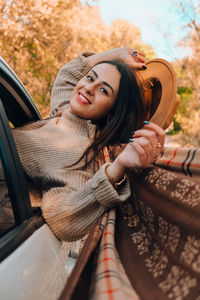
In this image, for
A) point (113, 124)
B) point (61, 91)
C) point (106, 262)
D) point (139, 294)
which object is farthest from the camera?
point (61, 91)

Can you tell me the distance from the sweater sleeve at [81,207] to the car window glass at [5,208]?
28cm

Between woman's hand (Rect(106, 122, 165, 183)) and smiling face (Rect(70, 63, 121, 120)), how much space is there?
0.63 meters

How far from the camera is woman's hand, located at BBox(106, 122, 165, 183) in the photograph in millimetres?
1335

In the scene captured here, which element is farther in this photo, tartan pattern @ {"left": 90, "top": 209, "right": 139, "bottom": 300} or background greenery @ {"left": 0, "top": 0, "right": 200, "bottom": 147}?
background greenery @ {"left": 0, "top": 0, "right": 200, "bottom": 147}

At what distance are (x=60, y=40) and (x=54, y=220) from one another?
1160 centimetres

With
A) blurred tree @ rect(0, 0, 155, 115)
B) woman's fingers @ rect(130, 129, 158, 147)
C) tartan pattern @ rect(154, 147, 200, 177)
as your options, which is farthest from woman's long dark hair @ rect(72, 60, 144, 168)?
blurred tree @ rect(0, 0, 155, 115)

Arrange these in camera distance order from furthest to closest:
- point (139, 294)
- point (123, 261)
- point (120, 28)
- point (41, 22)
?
point (120, 28) < point (41, 22) < point (123, 261) < point (139, 294)

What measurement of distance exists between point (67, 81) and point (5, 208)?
162 centimetres

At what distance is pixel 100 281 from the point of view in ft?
3.21

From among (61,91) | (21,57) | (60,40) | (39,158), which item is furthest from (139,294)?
(60,40)

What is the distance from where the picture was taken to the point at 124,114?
2008 millimetres

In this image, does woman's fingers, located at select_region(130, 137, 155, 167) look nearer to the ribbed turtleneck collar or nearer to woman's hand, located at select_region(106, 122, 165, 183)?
woman's hand, located at select_region(106, 122, 165, 183)

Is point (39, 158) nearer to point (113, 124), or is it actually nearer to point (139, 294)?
point (113, 124)

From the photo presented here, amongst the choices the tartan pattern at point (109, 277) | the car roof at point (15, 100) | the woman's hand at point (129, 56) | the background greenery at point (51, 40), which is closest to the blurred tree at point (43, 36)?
the background greenery at point (51, 40)
